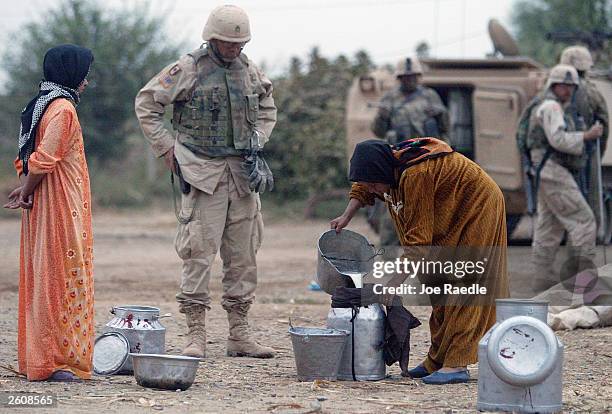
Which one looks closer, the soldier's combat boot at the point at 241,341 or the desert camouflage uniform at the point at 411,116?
the soldier's combat boot at the point at 241,341

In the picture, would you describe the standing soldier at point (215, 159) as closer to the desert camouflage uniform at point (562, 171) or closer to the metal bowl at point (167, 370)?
the metal bowl at point (167, 370)

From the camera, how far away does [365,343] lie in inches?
261

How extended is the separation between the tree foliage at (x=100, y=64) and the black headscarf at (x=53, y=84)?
21.6m

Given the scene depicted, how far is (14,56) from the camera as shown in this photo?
29.3m

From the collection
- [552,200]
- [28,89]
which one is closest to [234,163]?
[552,200]

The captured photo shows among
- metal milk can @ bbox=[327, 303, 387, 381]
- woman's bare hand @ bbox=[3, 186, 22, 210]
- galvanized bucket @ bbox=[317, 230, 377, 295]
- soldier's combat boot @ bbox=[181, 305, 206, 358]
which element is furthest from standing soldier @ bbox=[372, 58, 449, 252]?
woman's bare hand @ bbox=[3, 186, 22, 210]

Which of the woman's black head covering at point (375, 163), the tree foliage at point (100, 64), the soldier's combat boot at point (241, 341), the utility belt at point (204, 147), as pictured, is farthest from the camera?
the tree foliage at point (100, 64)

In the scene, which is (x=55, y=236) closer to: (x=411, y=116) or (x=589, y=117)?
(x=589, y=117)

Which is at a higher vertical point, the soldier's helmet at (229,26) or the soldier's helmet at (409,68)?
the soldier's helmet at (229,26)

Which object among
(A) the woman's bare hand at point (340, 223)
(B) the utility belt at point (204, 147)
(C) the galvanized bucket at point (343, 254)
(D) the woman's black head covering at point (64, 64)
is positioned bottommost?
(C) the galvanized bucket at point (343, 254)

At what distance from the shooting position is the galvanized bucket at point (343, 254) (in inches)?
266

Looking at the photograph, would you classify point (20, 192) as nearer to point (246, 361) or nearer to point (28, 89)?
point (246, 361)

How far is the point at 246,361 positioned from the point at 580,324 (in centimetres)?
273

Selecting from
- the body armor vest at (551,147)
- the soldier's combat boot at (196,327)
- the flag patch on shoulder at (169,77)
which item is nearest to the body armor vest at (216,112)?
the flag patch on shoulder at (169,77)
